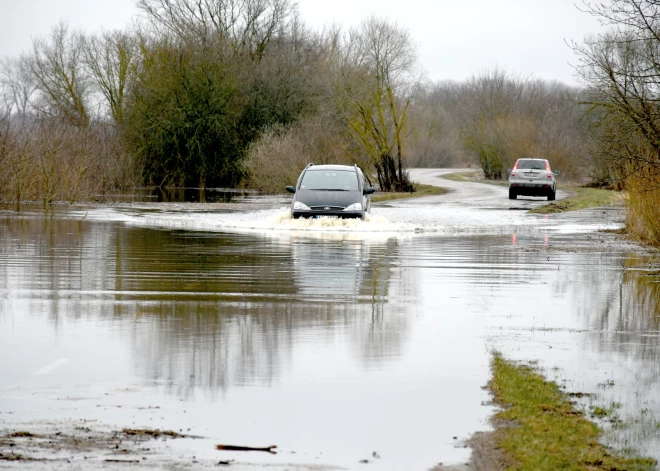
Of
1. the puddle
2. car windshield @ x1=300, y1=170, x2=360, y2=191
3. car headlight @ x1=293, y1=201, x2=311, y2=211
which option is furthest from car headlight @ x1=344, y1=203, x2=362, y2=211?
the puddle

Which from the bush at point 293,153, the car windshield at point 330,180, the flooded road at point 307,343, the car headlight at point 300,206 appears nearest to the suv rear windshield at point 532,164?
the bush at point 293,153

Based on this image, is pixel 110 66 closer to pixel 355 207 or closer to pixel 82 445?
pixel 355 207

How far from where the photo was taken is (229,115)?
66.4 meters

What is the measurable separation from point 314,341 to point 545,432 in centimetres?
363

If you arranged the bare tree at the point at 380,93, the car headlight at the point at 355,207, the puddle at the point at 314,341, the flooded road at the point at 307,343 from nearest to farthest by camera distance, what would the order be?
the flooded road at the point at 307,343 < the puddle at the point at 314,341 < the car headlight at the point at 355,207 < the bare tree at the point at 380,93

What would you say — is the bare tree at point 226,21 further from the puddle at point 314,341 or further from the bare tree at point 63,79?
the puddle at point 314,341

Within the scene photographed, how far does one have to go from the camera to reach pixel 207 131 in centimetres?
6638

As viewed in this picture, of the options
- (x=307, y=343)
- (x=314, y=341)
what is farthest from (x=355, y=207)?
(x=307, y=343)

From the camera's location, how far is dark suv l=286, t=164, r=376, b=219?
91.7 ft

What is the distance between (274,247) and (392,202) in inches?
1008

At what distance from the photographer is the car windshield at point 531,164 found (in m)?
48.8

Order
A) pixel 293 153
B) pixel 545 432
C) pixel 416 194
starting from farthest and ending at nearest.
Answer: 1. pixel 293 153
2. pixel 416 194
3. pixel 545 432

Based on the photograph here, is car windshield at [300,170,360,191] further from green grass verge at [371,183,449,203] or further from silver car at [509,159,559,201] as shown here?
silver car at [509,159,559,201]

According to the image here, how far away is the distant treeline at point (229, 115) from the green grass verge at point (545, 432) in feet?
99.7
